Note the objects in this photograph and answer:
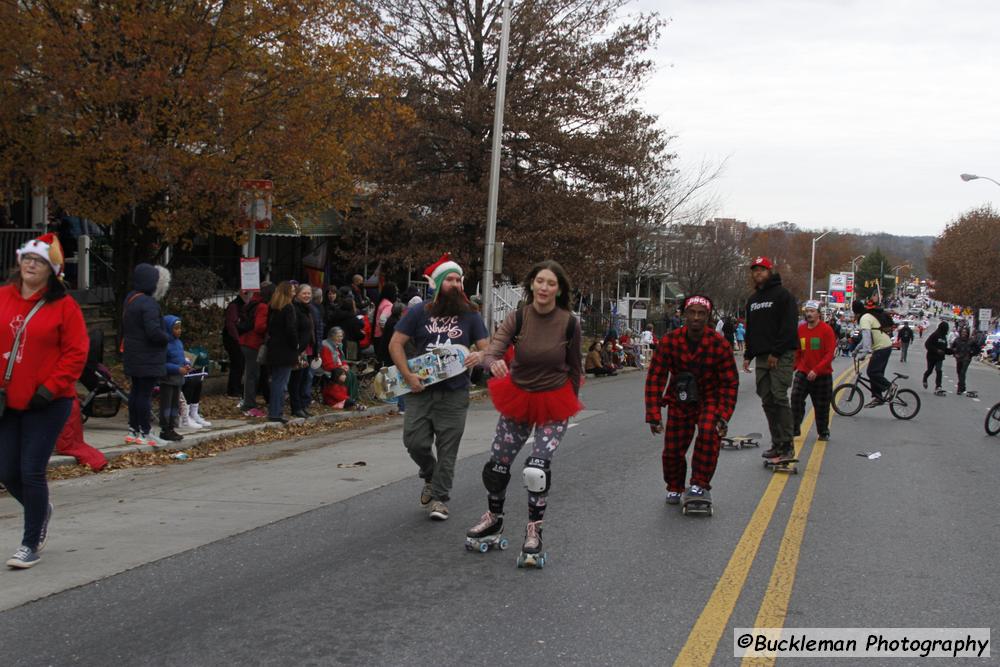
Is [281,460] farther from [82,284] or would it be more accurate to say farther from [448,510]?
[82,284]

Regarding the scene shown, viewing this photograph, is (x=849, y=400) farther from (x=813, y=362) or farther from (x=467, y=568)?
(x=467, y=568)

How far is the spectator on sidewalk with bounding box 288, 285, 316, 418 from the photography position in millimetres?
12367

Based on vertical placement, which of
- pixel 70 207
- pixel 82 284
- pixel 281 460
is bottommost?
pixel 281 460

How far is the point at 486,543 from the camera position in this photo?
6.14 metres

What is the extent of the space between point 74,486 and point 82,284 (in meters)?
11.0

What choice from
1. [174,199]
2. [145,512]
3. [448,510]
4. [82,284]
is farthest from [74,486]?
[82,284]

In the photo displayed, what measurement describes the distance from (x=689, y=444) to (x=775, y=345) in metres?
2.57

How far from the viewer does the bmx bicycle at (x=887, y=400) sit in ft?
51.6

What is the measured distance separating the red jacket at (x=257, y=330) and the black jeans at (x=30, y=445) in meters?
6.80

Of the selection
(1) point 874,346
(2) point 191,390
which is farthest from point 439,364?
(1) point 874,346

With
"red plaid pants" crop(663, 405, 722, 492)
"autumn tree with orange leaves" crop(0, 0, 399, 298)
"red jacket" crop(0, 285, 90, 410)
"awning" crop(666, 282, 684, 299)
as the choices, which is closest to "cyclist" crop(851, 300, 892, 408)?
"red plaid pants" crop(663, 405, 722, 492)

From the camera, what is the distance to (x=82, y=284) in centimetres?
1842

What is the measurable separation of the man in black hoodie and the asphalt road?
521 millimetres

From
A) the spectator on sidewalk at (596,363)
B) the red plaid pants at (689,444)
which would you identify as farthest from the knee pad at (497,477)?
the spectator on sidewalk at (596,363)
